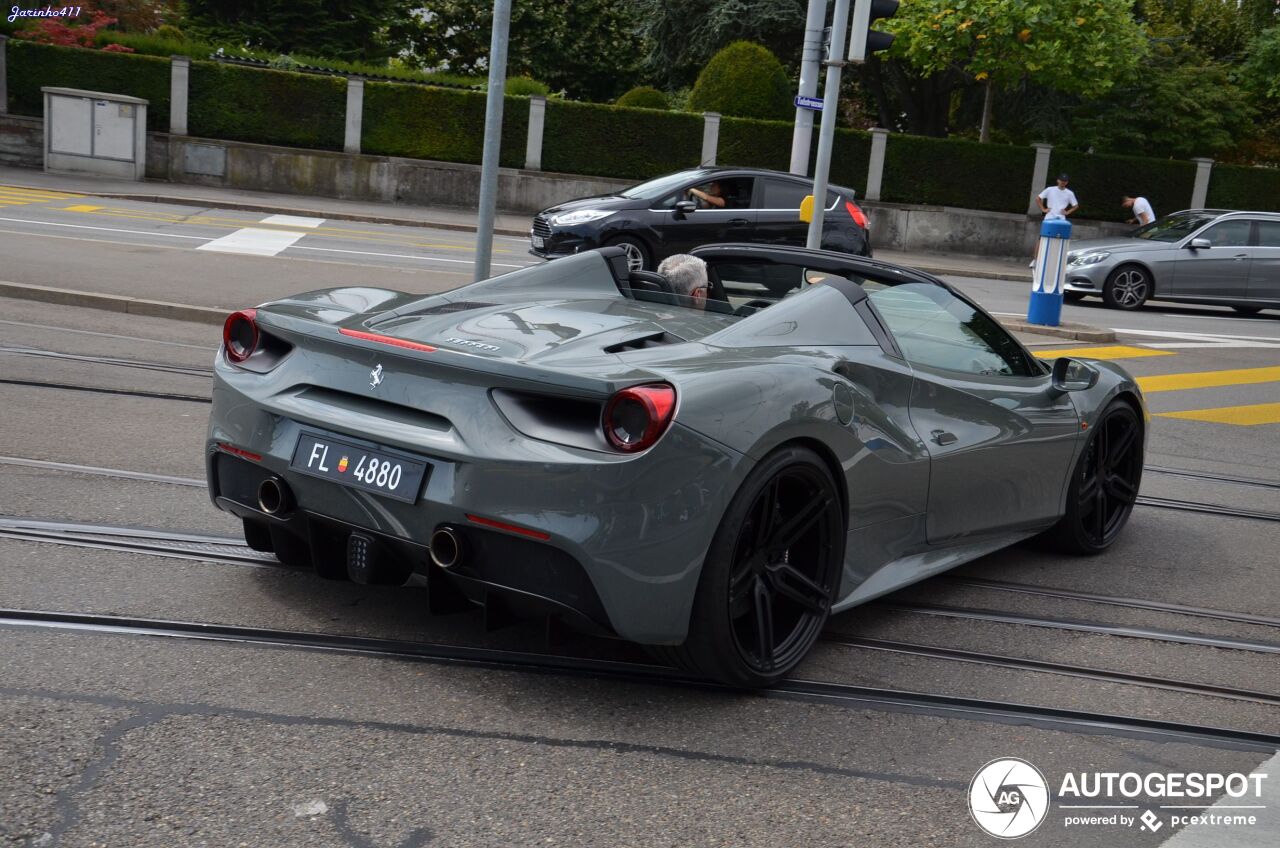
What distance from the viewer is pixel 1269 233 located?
840 inches

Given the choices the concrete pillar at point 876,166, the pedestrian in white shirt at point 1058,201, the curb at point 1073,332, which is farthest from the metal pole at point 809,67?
the concrete pillar at point 876,166

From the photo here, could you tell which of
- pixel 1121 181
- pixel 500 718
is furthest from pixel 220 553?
pixel 1121 181

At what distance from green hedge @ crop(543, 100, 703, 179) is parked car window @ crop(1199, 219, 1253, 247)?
41.2ft

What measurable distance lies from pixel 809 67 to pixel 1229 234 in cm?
837

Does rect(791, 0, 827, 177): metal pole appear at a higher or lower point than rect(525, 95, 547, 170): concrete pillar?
higher

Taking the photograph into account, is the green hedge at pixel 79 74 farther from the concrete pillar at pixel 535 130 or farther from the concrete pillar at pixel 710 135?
the concrete pillar at pixel 710 135

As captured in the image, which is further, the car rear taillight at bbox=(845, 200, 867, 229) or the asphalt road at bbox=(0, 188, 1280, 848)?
the car rear taillight at bbox=(845, 200, 867, 229)

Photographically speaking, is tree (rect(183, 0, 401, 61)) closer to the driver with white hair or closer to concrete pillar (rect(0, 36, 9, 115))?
concrete pillar (rect(0, 36, 9, 115))

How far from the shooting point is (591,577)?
3.63 m

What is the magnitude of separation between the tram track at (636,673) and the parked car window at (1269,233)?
19.2 meters

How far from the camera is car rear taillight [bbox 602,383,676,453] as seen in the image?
11.9ft

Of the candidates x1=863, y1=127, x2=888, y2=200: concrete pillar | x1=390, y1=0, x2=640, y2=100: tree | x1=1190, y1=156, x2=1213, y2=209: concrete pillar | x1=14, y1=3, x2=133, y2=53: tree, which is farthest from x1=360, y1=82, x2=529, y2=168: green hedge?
x1=1190, y1=156, x2=1213, y2=209: concrete pillar

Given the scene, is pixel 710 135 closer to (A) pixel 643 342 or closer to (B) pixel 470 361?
(A) pixel 643 342

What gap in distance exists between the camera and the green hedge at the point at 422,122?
30.2 m
